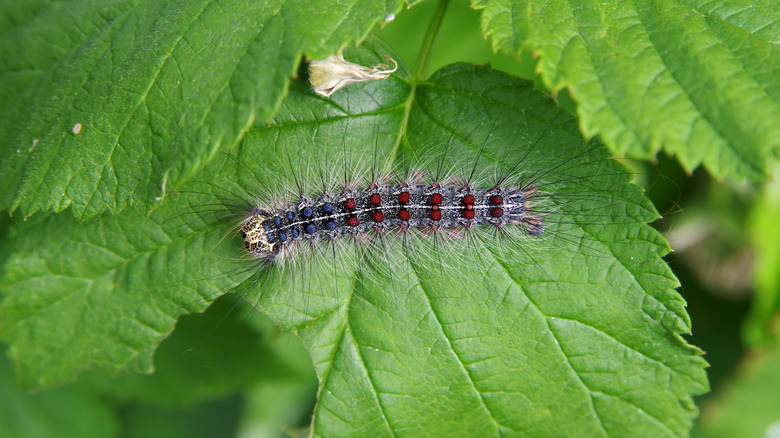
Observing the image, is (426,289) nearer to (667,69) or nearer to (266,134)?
(266,134)

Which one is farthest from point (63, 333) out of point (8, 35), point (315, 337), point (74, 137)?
point (8, 35)

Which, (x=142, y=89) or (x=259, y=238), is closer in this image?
(x=142, y=89)

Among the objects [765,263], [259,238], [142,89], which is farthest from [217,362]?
[765,263]

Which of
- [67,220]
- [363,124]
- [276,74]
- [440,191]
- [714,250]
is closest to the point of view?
[276,74]

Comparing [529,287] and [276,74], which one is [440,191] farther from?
[276,74]

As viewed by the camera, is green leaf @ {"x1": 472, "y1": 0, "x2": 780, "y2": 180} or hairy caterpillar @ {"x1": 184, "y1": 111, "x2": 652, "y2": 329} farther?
hairy caterpillar @ {"x1": 184, "y1": 111, "x2": 652, "y2": 329}

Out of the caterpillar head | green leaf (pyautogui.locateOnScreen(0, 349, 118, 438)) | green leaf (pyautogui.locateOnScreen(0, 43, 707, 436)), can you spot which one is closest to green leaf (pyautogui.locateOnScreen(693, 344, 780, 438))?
green leaf (pyautogui.locateOnScreen(0, 43, 707, 436))

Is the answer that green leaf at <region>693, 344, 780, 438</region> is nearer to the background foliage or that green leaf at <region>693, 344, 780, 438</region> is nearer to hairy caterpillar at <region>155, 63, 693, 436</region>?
the background foliage

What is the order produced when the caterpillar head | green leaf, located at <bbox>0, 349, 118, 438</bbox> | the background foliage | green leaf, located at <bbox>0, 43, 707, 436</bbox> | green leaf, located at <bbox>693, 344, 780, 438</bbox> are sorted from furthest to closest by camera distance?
green leaf, located at <bbox>0, 349, 118, 438</bbox>, green leaf, located at <bbox>693, 344, 780, 438</bbox>, the caterpillar head, green leaf, located at <bbox>0, 43, 707, 436</bbox>, the background foliage
